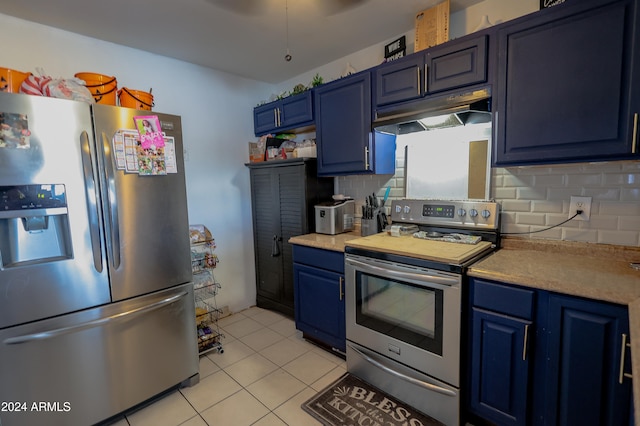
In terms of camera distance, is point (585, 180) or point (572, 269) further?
point (585, 180)

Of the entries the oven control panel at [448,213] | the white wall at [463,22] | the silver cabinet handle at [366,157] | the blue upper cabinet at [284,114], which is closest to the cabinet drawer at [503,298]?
the oven control panel at [448,213]

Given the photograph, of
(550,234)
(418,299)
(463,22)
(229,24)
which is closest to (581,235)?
(550,234)

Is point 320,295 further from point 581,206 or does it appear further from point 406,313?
point 581,206

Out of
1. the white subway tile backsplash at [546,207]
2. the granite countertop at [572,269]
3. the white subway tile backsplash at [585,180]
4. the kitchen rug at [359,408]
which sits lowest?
the kitchen rug at [359,408]

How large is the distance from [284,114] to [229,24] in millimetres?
924

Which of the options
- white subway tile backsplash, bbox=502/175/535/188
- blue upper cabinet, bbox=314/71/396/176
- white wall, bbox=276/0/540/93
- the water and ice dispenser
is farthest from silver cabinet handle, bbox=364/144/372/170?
the water and ice dispenser

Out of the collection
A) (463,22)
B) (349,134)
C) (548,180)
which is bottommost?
(548,180)

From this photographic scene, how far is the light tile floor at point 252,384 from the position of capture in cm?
174

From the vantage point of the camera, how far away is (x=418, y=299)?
5.51 feet

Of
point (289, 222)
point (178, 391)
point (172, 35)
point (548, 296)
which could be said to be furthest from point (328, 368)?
point (172, 35)

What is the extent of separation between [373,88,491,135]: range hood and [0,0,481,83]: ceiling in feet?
2.07

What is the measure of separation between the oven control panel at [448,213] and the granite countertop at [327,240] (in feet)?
1.34

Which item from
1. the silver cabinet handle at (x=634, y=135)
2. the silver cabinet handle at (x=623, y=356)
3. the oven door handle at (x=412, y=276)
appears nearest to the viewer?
the silver cabinet handle at (x=623, y=356)

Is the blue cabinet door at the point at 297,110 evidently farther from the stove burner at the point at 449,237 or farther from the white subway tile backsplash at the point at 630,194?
the white subway tile backsplash at the point at 630,194
